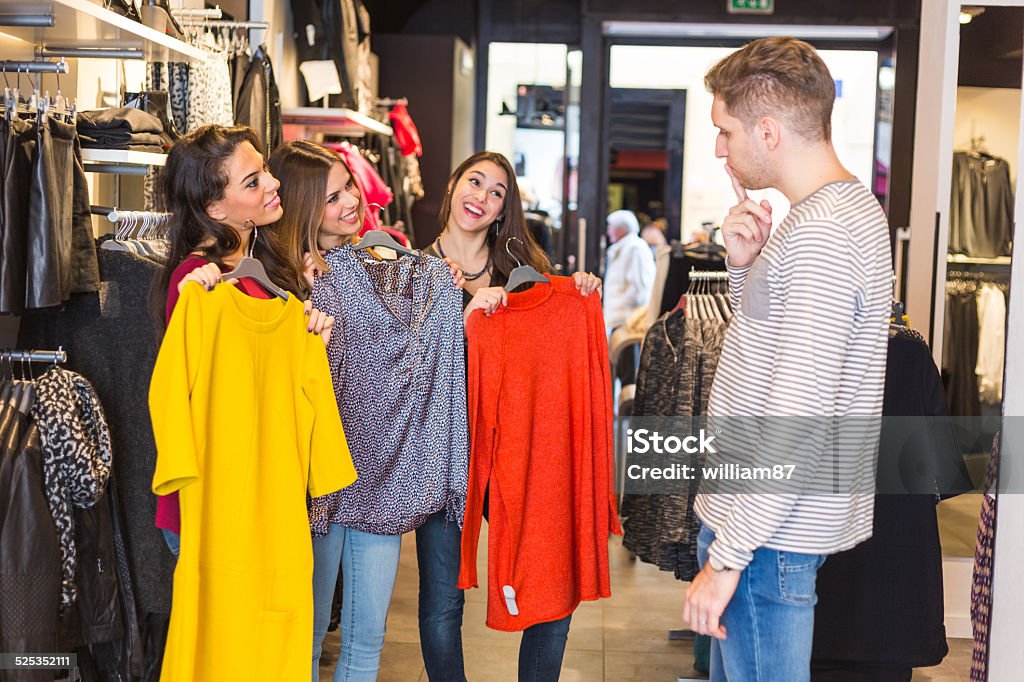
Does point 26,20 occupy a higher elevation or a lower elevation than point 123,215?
higher

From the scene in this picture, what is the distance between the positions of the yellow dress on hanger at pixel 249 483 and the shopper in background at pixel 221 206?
0.40 feet

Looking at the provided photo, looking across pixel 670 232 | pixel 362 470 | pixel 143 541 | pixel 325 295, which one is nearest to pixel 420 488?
pixel 362 470

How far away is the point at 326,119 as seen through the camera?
4711 millimetres

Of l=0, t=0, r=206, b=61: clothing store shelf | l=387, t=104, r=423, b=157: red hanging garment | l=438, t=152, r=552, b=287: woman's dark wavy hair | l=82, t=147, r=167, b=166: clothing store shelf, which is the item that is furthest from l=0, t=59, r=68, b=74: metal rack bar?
l=387, t=104, r=423, b=157: red hanging garment

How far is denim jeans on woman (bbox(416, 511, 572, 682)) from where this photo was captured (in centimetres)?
249

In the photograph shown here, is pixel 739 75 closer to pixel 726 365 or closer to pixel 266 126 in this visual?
pixel 726 365

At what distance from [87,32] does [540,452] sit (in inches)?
63.9

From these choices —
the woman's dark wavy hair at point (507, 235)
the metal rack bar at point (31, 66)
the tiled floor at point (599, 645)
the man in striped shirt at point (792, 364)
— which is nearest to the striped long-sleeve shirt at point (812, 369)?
the man in striped shirt at point (792, 364)

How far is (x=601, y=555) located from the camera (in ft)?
8.39

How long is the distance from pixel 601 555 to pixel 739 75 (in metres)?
1.37

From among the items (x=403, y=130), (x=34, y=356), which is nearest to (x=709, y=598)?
(x=34, y=356)

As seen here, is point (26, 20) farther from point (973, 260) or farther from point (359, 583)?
point (973, 260)

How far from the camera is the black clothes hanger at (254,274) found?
2166mm

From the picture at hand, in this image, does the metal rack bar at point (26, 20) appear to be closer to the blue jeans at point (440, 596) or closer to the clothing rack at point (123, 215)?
the clothing rack at point (123, 215)
